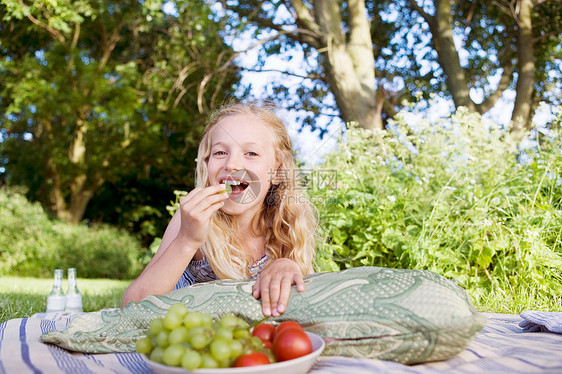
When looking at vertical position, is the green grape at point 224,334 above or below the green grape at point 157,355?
above

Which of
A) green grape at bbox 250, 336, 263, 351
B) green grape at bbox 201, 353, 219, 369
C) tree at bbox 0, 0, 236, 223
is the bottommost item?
green grape at bbox 201, 353, 219, 369

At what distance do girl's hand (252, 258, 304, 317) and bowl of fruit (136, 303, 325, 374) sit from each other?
11.0 inches

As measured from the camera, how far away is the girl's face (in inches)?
91.6

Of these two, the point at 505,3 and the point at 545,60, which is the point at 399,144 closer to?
the point at 505,3

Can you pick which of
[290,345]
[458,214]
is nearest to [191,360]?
[290,345]

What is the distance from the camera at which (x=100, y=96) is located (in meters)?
11.0

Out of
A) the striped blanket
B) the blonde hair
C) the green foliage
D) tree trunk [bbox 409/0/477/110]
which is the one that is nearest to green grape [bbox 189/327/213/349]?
the striped blanket

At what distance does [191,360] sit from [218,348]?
74mm

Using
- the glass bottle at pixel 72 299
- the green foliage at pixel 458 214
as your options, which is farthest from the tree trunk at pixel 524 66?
the glass bottle at pixel 72 299

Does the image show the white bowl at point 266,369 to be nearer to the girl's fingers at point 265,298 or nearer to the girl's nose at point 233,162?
the girl's fingers at point 265,298

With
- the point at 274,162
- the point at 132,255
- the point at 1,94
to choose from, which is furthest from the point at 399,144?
the point at 1,94

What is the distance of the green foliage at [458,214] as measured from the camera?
322 centimetres

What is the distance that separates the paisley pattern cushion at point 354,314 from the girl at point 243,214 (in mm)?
192

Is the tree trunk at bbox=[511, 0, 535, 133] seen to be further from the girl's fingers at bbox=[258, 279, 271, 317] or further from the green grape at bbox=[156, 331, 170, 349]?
the green grape at bbox=[156, 331, 170, 349]
